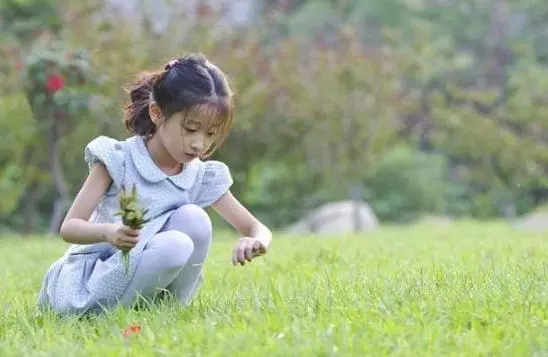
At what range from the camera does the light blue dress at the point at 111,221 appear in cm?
306

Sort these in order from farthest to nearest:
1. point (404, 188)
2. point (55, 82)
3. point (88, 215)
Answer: point (404, 188), point (55, 82), point (88, 215)

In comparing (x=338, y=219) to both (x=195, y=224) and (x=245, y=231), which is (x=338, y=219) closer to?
(x=245, y=231)

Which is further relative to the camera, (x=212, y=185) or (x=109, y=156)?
(x=212, y=185)

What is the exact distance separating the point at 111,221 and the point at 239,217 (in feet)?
1.41

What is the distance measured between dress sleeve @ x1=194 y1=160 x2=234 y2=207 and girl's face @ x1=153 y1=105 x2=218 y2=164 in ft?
0.76

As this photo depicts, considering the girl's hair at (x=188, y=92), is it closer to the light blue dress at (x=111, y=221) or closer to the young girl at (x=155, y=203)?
the young girl at (x=155, y=203)

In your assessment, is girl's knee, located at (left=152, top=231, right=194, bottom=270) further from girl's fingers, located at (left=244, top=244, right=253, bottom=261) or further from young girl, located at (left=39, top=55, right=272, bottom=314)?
girl's fingers, located at (left=244, top=244, right=253, bottom=261)

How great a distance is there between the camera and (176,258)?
2965 millimetres

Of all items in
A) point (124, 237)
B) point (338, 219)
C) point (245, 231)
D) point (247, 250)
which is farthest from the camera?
point (338, 219)

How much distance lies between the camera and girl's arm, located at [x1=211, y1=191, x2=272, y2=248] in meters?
3.26

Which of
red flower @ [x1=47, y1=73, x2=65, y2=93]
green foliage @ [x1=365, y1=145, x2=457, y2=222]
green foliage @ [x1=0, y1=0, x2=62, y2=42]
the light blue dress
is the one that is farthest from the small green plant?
green foliage @ [x1=365, y1=145, x2=457, y2=222]

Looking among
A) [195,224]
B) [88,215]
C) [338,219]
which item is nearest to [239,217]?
[195,224]

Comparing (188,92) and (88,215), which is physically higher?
(188,92)

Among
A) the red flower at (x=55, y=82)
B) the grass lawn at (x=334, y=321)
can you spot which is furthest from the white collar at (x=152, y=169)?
the red flower at (x=55, y=82)
